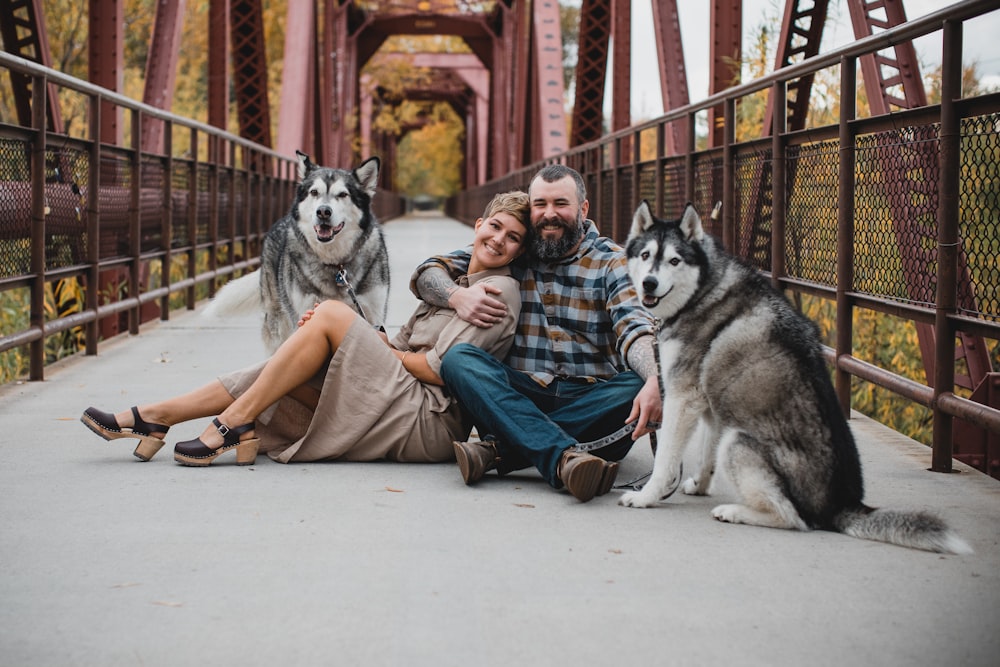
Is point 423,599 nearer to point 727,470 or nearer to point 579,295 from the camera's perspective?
point 727,470

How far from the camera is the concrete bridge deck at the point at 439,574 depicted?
2.39 meters

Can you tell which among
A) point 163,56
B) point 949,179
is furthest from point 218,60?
point 949,179

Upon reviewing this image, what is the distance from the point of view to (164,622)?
2510 mm

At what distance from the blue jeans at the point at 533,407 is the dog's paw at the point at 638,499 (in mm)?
261

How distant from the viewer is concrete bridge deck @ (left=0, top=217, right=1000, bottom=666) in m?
2.39

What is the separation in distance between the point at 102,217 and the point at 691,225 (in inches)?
207

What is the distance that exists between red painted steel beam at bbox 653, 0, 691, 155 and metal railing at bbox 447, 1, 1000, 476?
3.64 m

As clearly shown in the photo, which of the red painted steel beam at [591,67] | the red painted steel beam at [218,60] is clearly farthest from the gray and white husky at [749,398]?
the red painted steel beam at [591,67]

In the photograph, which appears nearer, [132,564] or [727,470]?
[132,564]

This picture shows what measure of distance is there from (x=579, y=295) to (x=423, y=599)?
1727 millimetres

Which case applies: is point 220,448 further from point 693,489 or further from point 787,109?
point 787,109

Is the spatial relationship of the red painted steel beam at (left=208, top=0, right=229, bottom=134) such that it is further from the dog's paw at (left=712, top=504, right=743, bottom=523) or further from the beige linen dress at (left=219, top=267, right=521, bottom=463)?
the dog's paw at (left=712, top=504, right=743, bottom=523)

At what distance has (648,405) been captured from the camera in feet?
12.4

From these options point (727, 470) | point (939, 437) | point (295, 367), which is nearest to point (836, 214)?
point (939, 437)
